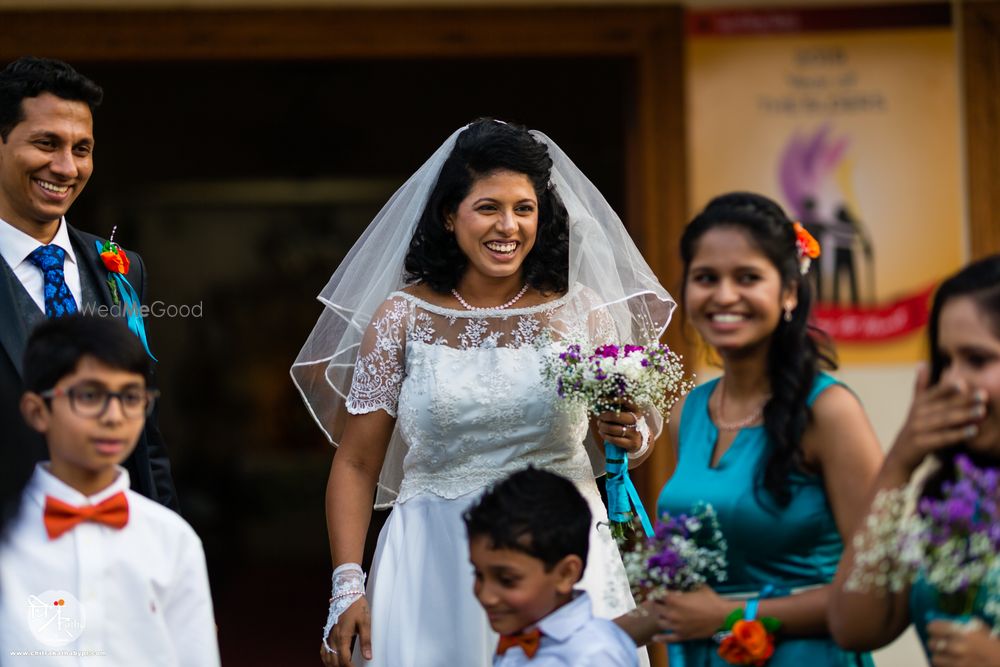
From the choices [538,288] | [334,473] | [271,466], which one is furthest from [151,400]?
[271,466]

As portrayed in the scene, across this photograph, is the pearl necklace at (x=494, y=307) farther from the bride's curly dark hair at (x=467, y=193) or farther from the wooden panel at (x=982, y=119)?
the wooden panel at (x=982, y=119)

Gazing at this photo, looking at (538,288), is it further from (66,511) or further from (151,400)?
(66,511)

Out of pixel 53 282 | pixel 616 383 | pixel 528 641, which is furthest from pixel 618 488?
pixel 53 282

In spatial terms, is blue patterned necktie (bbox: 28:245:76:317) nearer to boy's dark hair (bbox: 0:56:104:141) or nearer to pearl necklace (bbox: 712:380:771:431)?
boy's dark hair (bbox: 0:56:104:141)

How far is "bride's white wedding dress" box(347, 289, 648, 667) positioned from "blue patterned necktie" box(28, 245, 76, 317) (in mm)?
819

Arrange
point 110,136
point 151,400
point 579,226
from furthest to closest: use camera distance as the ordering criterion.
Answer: point 110,136 < point 579,226 < point 151,400

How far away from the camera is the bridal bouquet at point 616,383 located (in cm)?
358

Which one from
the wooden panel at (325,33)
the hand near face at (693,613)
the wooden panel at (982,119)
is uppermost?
the wooden panel at (325,33)

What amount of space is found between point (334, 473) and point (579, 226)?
1012 mm

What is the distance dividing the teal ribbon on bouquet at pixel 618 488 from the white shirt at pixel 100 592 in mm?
1158

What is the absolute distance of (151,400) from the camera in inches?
131

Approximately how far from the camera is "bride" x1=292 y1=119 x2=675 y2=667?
3.88 metres

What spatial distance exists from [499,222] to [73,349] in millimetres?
1296

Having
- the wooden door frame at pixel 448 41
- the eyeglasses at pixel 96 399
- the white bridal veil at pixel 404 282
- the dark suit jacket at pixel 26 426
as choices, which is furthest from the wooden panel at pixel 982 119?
the eyeglasses at pixel 96 399
